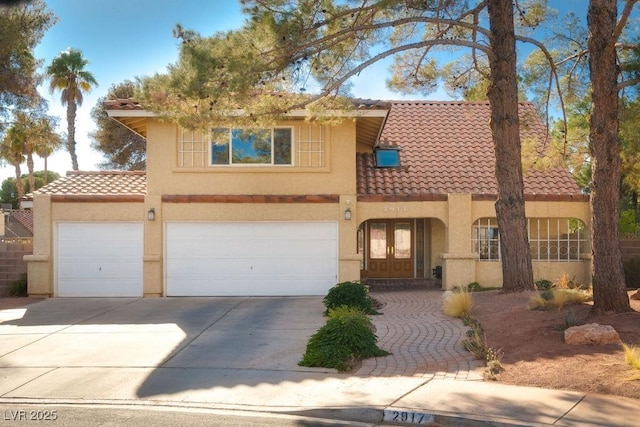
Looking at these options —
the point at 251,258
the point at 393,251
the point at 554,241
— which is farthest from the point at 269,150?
the point at 554,241

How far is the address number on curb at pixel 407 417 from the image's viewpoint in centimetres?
701

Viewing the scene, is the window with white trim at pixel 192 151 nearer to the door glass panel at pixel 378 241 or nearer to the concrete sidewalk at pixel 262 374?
the concrete sidewalk at pixel 262 374

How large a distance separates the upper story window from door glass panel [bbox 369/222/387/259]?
4028mm

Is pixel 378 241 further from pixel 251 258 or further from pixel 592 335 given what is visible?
pixel 592 335

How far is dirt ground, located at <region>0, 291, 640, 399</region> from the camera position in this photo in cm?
791

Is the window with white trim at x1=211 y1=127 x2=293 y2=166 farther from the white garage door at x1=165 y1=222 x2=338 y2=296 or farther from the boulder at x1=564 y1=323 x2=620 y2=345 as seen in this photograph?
the boulder at x1=564 y1=323 x2=620 y2=345

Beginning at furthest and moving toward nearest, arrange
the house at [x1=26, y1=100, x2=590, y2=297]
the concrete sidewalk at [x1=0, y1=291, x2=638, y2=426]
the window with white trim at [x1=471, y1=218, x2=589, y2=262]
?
the window with white trim at [x1=471, y1=218, x2=589, y2=262], the house at [x1=26, y1=100, x2=590, y2=297], the concrete sidewalk at [x1=0, y1=291, x2=638, y2=426]

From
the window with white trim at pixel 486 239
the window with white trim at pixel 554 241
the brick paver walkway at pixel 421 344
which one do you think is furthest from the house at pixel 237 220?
the brick paver walkway at pixel 421 344

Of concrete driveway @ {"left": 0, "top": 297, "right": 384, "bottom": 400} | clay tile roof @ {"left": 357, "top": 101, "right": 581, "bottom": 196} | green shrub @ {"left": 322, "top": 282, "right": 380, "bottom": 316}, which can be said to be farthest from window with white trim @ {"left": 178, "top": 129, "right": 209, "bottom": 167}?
green shrub @ {"left": 322, "top": 282, "right": 380, "bottom": 316}

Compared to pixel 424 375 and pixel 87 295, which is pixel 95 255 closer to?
pixel 87 295

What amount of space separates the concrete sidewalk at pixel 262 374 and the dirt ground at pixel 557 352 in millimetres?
321

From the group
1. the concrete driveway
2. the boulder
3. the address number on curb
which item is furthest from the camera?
the boulder

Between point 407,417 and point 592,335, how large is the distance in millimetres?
3607

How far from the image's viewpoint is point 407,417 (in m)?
7.06
